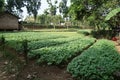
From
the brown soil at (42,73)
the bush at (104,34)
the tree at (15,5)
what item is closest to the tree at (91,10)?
the bush at (104,34)

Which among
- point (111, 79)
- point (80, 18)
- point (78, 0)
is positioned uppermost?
point (78, 0)

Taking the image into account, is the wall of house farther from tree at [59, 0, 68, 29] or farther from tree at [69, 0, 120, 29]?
tree at [59, 0, 68, 29]

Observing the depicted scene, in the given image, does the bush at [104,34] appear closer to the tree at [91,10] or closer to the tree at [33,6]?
the tree at [91,10]

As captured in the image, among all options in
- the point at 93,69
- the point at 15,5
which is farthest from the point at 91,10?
the point at 15,5

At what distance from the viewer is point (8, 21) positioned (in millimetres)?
44594

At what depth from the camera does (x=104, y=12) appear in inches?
1132

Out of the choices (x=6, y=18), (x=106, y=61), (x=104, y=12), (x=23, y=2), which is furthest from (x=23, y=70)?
(x=23, y=2)

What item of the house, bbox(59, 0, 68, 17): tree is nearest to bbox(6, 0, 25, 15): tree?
bbox(59, 0, 68, 17): tree

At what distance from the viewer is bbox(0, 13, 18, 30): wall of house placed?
43844 millimetres

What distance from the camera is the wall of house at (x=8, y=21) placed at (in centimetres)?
4384

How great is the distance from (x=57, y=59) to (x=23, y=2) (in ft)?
231

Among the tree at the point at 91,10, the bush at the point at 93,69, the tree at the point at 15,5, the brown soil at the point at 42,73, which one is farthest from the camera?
the tree at the point at 15,5

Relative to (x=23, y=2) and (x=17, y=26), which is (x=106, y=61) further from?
(x=23, y=2)

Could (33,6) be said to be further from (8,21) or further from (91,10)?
(91,10)
